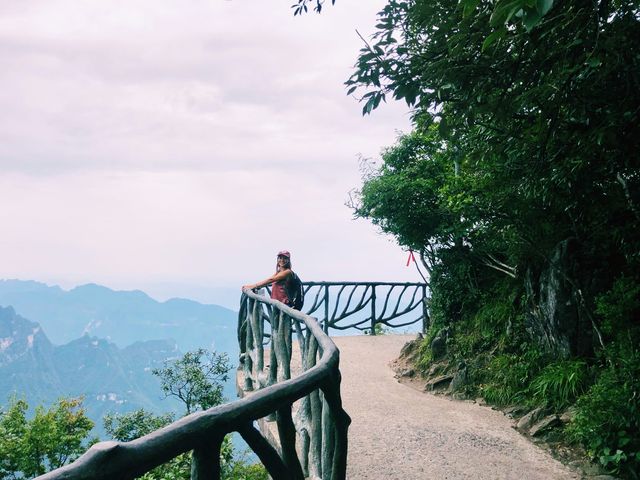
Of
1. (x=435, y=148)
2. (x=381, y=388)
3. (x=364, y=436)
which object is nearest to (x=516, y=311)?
(x=381, y=388)

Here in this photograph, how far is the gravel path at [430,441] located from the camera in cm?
512

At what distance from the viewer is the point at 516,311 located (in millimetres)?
8664

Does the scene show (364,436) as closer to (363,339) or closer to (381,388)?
(381,388)

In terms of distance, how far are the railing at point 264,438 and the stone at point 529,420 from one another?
300 centimetres

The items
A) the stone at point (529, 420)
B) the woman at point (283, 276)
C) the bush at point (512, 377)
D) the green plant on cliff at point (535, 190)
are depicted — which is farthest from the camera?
the woman at point (283, 276)

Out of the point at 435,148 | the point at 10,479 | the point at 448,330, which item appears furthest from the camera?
the point at 10,479

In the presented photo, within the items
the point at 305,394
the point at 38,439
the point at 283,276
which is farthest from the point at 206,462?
the point at 38,439

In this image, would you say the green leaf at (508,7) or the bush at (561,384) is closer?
the green leaf at (508,7)

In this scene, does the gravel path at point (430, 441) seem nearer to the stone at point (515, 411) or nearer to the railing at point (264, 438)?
the stone at point (515, 411)

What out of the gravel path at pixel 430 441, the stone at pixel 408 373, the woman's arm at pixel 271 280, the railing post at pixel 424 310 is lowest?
the gravel path at pixel 430 441

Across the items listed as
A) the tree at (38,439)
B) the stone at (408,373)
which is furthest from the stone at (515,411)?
the tree at (38,439)

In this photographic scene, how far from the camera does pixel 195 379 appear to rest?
43.2 ft

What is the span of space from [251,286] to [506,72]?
4.64 m

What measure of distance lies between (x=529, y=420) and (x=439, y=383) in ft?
8.02
